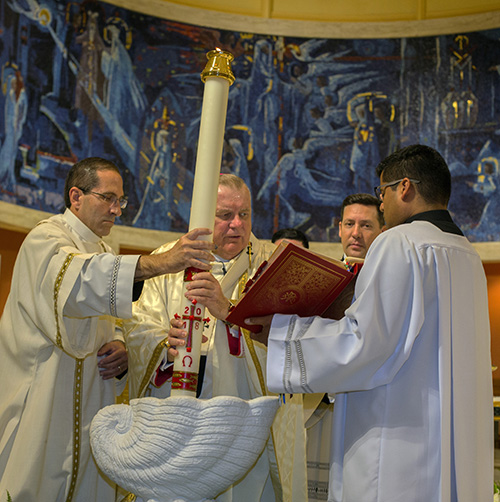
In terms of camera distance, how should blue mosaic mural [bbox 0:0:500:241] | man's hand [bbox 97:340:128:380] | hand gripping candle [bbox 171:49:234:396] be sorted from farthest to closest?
1. blue mosaic mural [bbox 0:0:500:241]
2. man's hand [bbox 97:340:128:380]
3. hand gripping candle [bbox 171:49:234:396]

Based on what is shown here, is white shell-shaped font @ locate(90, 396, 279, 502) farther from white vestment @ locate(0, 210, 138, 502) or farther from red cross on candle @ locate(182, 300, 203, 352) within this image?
white vestment @ locate(0, 210, 138, 502)

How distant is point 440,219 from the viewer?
9.38 ft

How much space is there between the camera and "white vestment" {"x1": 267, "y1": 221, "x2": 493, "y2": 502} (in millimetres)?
2564

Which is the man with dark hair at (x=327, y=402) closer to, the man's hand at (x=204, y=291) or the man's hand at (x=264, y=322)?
the man's hand at (x=264, y=322)

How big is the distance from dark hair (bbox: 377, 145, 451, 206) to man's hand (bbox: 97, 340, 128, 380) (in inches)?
71.8

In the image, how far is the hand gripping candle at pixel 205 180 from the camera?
2723 millimetres

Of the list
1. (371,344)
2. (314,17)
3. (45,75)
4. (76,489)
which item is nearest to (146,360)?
(76,489)

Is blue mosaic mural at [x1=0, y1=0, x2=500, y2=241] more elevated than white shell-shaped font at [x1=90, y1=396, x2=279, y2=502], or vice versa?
blue mosaic mural at [x1=0, y1=0, x2=500, y2=241]

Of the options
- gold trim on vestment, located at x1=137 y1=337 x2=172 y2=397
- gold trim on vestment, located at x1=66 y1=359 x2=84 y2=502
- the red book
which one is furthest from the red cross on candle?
gold trim on vestment, located at x1=66 y1=359 x2=84 y2=502

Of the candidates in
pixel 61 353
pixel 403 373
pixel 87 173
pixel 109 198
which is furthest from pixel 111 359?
pixel 403 373

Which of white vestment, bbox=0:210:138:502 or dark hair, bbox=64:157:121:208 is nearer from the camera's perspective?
A: white vestment, bbox=0:210:138:502

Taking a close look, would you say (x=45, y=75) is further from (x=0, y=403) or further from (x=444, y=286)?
(x=444, y=286)

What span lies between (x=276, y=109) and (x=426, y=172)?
30.1 ft

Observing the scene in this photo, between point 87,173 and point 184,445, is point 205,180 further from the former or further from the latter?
point 87,173
